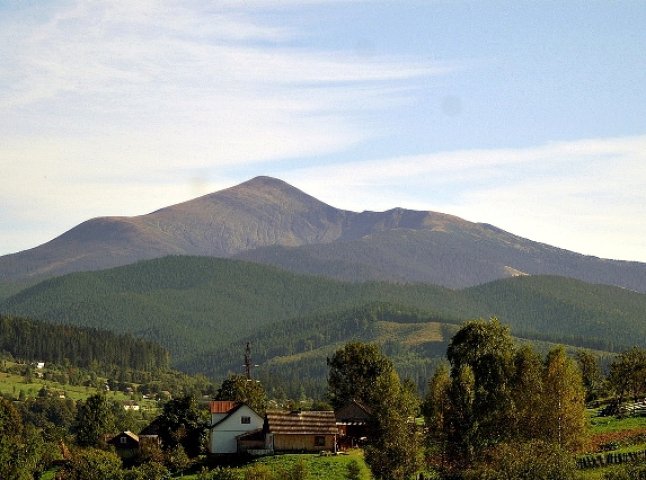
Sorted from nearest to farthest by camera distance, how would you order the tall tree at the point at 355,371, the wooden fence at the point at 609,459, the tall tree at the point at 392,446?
1. the wooden fence at the point at 609,459
2. the tall tree at the point at 392,446
3. the tall tree at the point at 355,371

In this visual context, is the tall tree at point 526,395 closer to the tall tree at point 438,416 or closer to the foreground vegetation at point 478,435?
the foreground vegetation at point 478,435

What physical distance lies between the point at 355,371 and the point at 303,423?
28.9 metres

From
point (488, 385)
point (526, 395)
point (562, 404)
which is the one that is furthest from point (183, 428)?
point (562, 404)

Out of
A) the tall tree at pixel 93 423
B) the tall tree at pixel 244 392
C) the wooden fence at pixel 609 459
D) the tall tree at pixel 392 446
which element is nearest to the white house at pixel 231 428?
the tall tree at pixel 244 392

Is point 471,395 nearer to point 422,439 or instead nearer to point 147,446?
point 422,439

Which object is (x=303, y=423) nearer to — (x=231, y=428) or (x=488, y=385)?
(x=231, y=428)

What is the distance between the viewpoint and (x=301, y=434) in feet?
377

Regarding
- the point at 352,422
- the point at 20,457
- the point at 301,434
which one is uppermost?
the point at 352,422

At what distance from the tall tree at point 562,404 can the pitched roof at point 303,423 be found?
29.0 metres

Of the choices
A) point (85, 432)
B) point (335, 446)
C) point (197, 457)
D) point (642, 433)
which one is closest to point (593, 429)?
point (642, 433)

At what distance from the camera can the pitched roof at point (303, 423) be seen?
115500mm

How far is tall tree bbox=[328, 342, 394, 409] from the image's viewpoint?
143125mm

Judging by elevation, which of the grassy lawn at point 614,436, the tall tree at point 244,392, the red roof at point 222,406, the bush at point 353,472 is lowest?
the bush at point 353,472

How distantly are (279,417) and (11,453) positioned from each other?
28064mm
